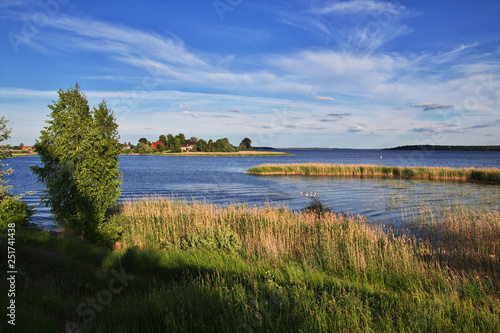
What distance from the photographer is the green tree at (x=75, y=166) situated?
10.1m

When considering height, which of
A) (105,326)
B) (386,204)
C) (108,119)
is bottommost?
(386,204)

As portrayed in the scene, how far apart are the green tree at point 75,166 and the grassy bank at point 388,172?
4056cm

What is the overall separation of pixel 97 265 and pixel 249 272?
3.71 m

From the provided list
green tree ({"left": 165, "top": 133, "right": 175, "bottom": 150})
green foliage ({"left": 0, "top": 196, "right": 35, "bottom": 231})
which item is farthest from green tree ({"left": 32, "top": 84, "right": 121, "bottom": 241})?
green tree ({"left": 165, "top": 133, "right": 175, "bottom": 150})

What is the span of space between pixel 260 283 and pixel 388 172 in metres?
46.7

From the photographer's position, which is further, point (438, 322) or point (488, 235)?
point (488, 235)

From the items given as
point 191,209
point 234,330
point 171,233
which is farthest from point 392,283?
point 191,209

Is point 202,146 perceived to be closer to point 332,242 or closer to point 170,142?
point 170,142

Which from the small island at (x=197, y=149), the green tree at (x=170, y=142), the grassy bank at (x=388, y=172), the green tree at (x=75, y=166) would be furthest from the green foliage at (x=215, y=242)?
the green tree at (x=170, y=142)

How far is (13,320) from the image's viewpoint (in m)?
4.25

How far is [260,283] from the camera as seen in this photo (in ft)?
19.7

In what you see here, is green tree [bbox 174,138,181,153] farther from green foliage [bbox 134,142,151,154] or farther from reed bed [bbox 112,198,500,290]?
reed bed [bbox 112,198,500,290]

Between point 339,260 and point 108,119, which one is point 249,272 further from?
point 108,119

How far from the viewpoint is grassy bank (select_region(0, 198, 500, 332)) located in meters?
4.48
